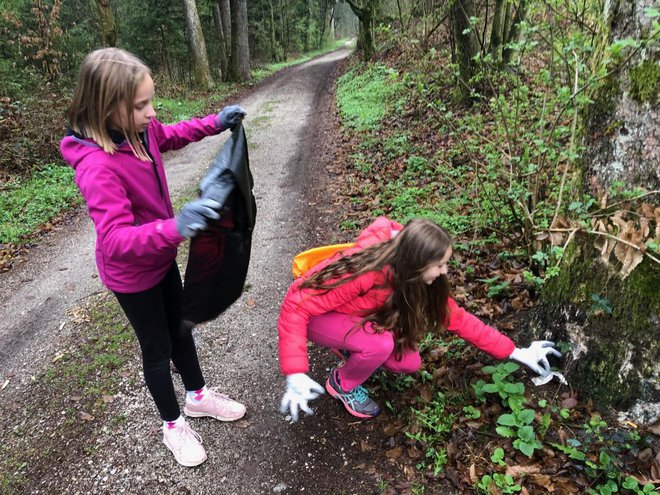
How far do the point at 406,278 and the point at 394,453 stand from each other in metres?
1.16

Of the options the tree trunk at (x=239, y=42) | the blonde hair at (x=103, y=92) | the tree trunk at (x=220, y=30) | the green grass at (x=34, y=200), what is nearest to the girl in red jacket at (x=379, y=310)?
the blonde hair at (x=103, y=92)

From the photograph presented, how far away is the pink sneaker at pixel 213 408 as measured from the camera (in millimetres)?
3107

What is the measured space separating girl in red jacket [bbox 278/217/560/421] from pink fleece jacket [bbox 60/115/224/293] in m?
0.83

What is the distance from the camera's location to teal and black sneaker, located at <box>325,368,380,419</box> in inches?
118

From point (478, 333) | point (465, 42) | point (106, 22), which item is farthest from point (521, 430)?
point (106, 22)

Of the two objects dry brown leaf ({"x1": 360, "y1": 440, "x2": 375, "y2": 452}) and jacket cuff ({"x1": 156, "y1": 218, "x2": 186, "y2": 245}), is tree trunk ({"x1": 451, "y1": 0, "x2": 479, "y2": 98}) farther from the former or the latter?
jacket cuff ({"x1": 156, "y1": 218, "x2": 186, "y2": 245})

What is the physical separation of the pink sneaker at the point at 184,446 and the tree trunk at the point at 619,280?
7.88 feet

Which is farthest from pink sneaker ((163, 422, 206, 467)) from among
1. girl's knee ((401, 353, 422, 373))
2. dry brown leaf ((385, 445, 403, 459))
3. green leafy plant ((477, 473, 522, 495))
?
green leafy plant ((477, 473, 522, 495))

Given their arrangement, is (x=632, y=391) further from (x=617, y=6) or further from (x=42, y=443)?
(x=42, y=443)

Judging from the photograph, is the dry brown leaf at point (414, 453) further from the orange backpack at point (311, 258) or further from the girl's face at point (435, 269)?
the orange backpack at point (311, 258)

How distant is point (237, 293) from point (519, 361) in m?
1.86

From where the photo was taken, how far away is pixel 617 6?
7.59ft

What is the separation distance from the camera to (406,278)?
8.11ft

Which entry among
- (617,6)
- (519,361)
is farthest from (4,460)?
(617,6)
